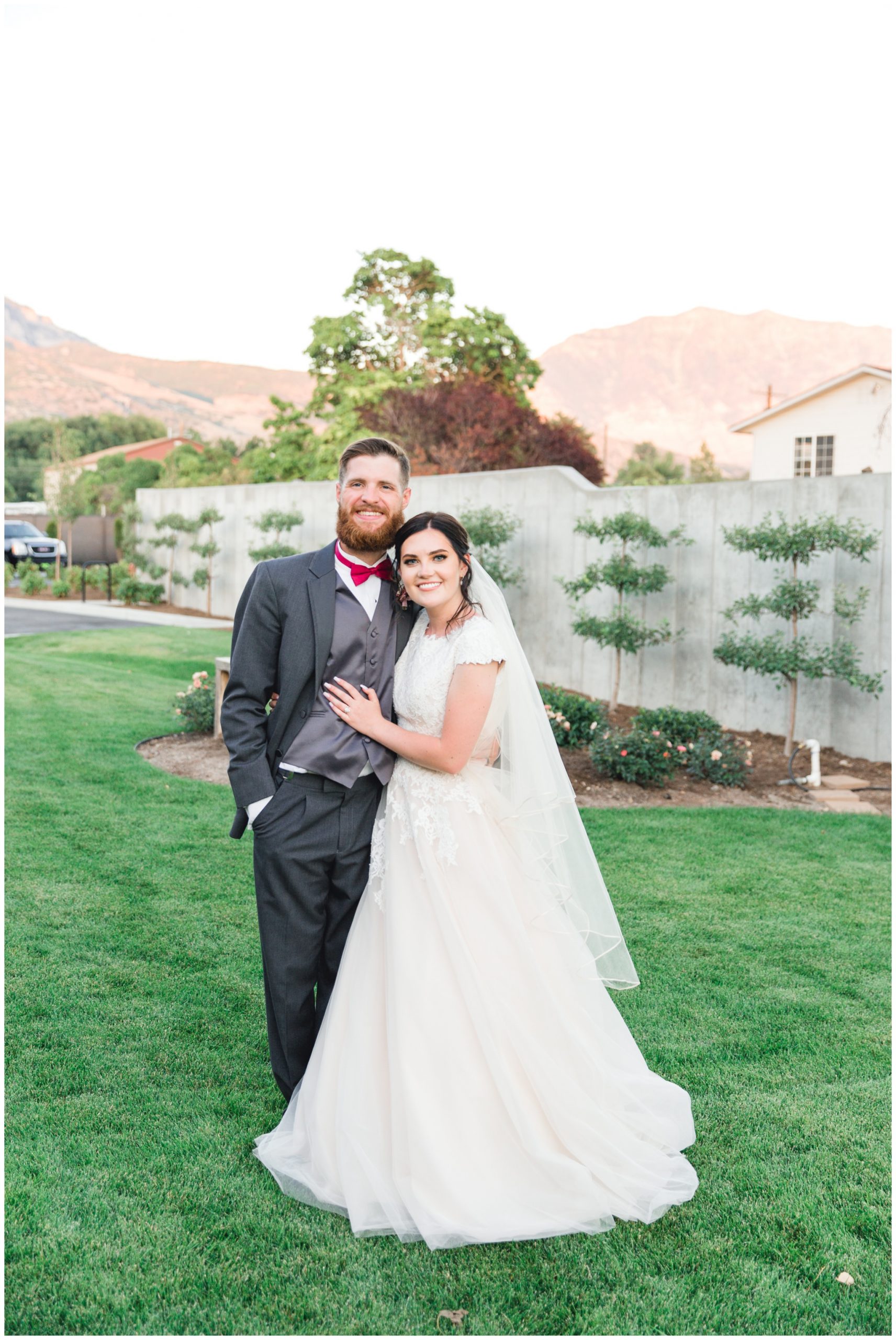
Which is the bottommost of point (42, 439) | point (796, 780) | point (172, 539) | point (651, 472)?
point (796, 780)

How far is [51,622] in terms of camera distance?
56.9 ft

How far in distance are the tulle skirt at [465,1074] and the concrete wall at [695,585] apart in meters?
6.32

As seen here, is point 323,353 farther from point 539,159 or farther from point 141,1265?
point 141,1265

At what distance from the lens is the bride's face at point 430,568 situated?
9.37ft

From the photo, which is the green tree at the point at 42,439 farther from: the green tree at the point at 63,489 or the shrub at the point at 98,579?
the shrub at the point at 98,579

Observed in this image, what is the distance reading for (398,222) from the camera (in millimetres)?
30328

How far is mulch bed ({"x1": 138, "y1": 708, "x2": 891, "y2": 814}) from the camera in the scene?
726 centimetres

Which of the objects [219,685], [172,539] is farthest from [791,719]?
[172,539]

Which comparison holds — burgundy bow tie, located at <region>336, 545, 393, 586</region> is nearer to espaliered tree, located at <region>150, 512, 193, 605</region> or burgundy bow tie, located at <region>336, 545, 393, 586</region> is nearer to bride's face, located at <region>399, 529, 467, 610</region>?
bride's face, located at <region>399, 529, 467, 610</region>

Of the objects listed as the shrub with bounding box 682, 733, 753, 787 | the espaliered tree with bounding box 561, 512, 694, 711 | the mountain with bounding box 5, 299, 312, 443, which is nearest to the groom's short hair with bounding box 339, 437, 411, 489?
the shrub with bounding box 682, 733, 753, 787

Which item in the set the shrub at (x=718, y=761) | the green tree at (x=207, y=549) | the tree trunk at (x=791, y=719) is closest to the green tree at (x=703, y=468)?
the green tree at (x=207, y=549)

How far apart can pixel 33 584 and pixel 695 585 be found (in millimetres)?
17688

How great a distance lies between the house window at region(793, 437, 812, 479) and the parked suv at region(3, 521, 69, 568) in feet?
68.9

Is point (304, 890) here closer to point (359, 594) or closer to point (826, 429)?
point (359, 594)
